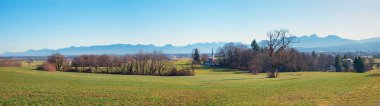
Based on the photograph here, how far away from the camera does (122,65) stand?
78.6 metres

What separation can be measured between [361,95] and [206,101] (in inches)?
510

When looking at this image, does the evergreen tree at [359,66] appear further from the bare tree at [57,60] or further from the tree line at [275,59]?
the bare tree at [57,60]

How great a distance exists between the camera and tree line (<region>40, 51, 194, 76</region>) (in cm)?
7381

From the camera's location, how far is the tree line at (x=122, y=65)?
73812 mm

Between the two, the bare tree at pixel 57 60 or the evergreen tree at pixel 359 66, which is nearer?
the bare tree at pixel 57 60

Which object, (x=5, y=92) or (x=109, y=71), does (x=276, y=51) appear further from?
(x=5, y=92)

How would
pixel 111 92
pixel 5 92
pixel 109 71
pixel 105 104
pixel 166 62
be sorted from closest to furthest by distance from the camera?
pixel 105 104 < pixel 5 92 < pixel 111 92 < pixel 109 71 < pixel 166 62

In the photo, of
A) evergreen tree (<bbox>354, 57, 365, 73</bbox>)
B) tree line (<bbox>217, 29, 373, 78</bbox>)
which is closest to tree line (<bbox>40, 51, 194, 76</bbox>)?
tree line (<bbox>217, 29, 373, 78</bbox>)

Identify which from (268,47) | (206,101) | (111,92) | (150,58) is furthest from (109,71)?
(206,101)

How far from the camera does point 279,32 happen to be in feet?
212

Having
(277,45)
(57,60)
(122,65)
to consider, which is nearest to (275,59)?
(277,45)

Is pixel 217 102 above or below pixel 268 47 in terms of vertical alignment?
below

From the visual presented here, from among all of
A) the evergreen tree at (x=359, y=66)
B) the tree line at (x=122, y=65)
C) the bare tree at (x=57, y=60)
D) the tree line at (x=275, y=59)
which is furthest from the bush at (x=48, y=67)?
the evergreen tree at (x=359, y=66)

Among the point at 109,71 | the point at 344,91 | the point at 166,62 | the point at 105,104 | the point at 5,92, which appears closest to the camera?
the point at 105,104
